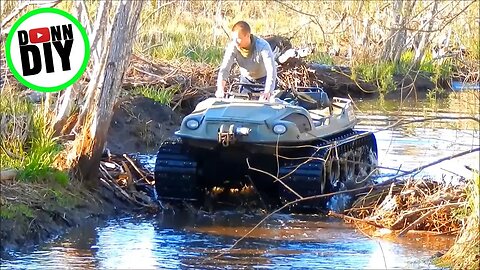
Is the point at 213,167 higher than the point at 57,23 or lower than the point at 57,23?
lower

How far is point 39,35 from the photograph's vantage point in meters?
11.7

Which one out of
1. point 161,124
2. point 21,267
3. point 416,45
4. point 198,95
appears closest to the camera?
point 21,267

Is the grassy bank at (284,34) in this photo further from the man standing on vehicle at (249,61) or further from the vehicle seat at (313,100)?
the man standing on vehicle at (249,61)

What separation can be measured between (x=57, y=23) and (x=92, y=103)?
1320mm

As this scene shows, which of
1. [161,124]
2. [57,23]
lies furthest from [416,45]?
[57,23]

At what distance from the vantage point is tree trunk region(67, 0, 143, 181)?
11.0 m

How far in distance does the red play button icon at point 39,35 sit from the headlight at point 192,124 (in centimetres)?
173

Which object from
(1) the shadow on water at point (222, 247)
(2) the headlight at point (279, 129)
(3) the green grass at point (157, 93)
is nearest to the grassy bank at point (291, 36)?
(3) the green grass at point (157, 93)

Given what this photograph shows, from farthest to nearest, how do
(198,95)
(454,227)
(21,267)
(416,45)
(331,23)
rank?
(416,45)
(331,23)
(198,95)
(454,227)
(21,267)

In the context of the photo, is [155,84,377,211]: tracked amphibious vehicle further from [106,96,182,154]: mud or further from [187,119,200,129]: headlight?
[106,96,182,154]: mud

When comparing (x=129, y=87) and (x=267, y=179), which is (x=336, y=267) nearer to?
(x=267, y=179)

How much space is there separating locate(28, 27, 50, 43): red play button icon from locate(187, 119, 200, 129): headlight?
1731mm

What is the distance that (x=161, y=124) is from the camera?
16953mm

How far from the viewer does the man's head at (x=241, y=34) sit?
12.0 metres
